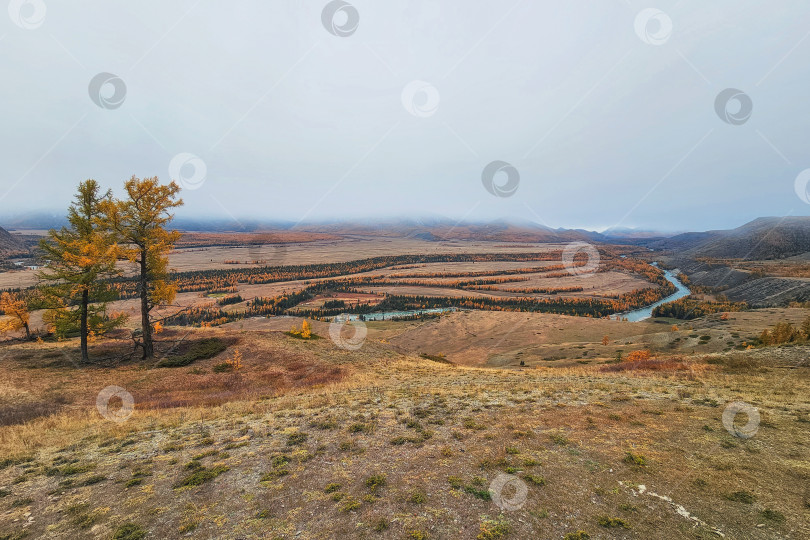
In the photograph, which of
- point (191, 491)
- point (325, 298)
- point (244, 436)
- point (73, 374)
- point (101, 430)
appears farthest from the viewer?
point (325, 298)

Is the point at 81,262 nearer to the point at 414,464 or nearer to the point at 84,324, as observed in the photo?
the point at 84,324

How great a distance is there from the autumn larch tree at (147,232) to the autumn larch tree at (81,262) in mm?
1066

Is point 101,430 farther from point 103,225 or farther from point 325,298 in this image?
point 325,298

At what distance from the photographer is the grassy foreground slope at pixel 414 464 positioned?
7.14 meters

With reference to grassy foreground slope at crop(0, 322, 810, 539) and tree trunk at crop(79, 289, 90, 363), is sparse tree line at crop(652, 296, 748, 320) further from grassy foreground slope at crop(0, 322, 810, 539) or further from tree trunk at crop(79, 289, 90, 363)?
tree trunk at crop(79, 289, 90, 363)

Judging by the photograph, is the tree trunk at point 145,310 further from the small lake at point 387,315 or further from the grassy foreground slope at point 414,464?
the small lake at point 387,315

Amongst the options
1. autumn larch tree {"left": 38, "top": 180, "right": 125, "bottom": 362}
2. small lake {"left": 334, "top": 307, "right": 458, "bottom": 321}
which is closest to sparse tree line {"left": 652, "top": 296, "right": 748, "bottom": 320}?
small lake {"left": 334, "top": 307, "right": 458, "bottom": 321}

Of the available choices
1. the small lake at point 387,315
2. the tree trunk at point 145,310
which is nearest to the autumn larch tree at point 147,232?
the tree trunk at point 145,310

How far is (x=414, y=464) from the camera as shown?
32.6 feet

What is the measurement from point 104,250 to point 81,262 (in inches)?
60.8

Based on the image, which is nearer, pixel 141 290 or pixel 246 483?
pixel 246 483

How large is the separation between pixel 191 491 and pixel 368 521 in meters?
5.47

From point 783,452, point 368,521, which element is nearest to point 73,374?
point 368,521

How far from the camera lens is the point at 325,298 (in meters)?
168
